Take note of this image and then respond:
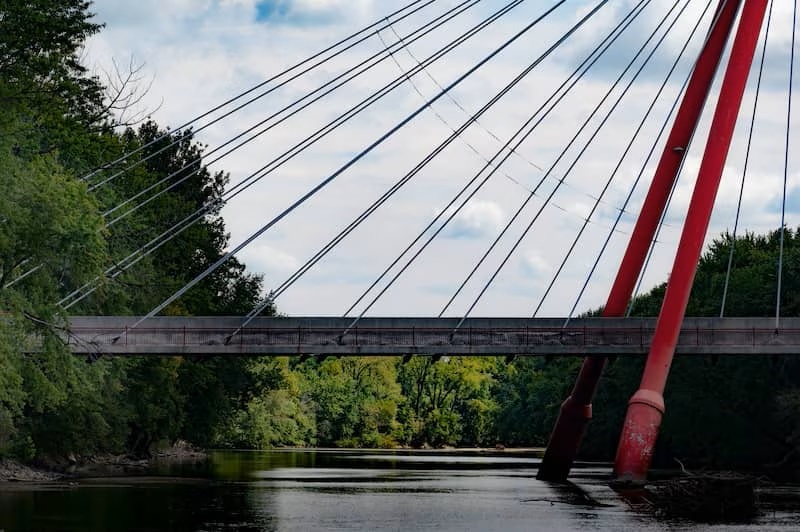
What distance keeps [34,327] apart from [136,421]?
41.6 meters

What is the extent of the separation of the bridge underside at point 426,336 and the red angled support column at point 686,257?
6647 mm

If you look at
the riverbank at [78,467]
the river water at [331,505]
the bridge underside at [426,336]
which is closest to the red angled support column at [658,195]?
the bridge underside at [426,336]

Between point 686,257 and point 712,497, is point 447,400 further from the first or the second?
point 712,497

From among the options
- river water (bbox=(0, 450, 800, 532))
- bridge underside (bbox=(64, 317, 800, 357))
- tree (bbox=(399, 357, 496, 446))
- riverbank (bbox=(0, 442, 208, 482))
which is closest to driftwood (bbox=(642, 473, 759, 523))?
river water (bbox=(0, 450, 800, 532))

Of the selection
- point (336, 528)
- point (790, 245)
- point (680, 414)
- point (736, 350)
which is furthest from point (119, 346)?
point (790, 245)

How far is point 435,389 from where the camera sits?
164625mm

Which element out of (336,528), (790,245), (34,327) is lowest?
(336,528)

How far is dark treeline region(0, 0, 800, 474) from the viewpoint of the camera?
39062 mm

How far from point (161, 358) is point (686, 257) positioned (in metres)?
36.4

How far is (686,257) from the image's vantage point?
178 ft

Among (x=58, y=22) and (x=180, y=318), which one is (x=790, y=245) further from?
(x=58, y=22)

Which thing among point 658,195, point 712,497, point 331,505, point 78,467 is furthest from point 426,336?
point 78,467

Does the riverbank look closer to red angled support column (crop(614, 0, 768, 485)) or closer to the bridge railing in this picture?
the bridge railing

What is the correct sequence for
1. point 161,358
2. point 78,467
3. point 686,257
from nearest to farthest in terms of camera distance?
point 686,257 < point 78,467 < point 161,358
